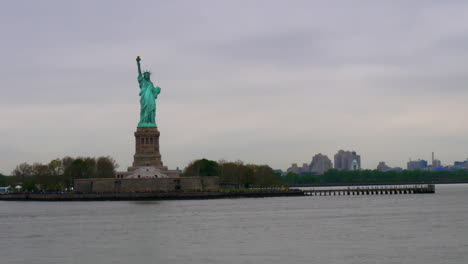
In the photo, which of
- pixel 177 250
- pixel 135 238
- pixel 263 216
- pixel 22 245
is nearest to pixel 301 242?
pixel 177 250

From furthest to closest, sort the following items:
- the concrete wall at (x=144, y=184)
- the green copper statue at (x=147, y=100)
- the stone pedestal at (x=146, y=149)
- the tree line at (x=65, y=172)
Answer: the tree line at (x=65, y=172)
the green copper statue at (x=147, y=100)
the stone pedestal at (x=146, y=149)
the concrete wall at (x=144, y=184)

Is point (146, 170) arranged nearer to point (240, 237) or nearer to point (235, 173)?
point (235, 173)

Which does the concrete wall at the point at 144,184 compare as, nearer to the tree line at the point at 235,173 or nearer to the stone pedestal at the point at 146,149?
the stone pedestal at the point at 146,149

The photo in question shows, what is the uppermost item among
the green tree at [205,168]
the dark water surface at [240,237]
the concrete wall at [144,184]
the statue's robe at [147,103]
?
the statue's robe at [147,103]

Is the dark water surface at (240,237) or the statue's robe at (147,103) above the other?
the statue's robe at (147,103)

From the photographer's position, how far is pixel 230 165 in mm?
142750

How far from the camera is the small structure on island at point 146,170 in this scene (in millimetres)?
107875

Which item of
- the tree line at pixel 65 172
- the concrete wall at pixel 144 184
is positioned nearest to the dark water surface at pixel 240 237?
the concrete wall at pixel 144 184

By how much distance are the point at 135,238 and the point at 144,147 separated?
58310mm

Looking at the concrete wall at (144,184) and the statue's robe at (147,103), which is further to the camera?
the statue's robe at (147,103)

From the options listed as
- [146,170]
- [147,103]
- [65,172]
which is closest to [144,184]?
[146,170]

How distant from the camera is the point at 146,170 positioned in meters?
109

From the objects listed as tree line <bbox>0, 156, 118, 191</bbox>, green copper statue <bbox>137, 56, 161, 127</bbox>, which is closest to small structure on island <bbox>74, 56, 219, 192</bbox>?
green copper statue <bbox>137, 56, 161, 127</bbox>

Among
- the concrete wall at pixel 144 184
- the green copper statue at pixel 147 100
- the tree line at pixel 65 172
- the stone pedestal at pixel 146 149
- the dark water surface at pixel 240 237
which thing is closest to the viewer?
the dark water surface at pixel 240 237
